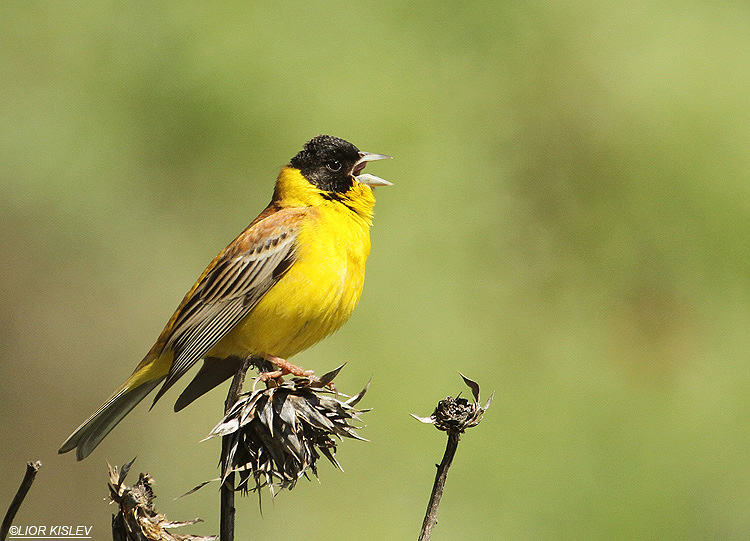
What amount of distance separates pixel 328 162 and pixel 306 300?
1.02 m

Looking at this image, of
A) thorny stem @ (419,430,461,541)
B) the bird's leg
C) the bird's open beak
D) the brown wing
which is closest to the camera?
thorny stem @ (419,430,461,541)

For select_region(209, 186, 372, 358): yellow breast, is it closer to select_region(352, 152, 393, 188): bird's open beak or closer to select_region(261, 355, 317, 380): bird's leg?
select_region(261, 355, 317, 380): bird's leg

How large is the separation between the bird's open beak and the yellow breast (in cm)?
42

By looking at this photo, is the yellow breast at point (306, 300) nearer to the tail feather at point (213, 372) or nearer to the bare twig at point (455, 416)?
the tail feather at point (213, 372)

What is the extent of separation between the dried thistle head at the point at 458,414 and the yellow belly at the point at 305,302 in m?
1.51

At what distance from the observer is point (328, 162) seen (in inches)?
175

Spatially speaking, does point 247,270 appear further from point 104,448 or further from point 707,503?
point 707,503

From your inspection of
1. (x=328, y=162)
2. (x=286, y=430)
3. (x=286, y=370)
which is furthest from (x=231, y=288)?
(x=286, y=430)

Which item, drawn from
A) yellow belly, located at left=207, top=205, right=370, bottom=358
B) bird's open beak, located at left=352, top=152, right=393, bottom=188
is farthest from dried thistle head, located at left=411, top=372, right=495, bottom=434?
bird's open beak, located at left=352, top=152, right=393, bottom=188

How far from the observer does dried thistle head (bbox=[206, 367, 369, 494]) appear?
2.80 meters

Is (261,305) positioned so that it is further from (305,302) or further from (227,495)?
(227,495)

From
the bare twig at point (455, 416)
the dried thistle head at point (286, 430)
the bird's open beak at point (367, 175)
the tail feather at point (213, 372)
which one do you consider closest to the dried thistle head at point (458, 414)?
the bare twig at point (455, 416)

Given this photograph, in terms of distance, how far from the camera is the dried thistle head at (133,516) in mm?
2373

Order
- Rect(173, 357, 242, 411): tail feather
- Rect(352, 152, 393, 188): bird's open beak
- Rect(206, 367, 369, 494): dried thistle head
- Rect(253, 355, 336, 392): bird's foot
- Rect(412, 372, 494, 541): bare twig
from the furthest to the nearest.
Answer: Rect(352, 152, 393, 188): bird's open beak → Rect(173, 357, 242, 411): tail feather → Rect(253, 355, 336, 392): bird's foot → Rect(206, 367, 369, 494): dried thistle head → Rect(412, 372, 494, 541): bare twig
